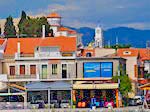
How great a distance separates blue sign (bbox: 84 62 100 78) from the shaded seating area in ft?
10.6

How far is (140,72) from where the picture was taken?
263ft

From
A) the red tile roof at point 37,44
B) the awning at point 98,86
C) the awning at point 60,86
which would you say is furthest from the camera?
the red tile roof at point 37,44

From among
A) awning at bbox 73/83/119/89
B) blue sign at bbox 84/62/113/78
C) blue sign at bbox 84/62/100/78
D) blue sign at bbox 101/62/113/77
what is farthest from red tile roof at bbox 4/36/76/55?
awning at bbox 73/83/119/89

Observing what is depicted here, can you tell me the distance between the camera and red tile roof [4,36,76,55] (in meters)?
64.6

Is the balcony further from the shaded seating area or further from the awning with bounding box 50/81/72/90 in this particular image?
the awning with bounding box 50/81/72/90

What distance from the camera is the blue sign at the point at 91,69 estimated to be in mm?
62188

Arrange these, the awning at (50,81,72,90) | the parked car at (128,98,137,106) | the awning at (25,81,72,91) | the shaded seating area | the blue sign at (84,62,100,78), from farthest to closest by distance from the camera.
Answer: the blue sign at (84,62,100,78) < the parked car at (128,98,137,106) < the awning at (50,81,72,90) < the awning at (25,81,72,91) < the shaded seating area

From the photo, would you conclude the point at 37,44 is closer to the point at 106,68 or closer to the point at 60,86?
the point at 106,68

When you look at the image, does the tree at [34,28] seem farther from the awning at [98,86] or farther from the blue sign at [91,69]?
the awning at [98,86]

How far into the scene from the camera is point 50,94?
59969mm

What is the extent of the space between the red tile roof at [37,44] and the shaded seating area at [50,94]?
16.8 ft

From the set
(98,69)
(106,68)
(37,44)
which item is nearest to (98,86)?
(98,69)

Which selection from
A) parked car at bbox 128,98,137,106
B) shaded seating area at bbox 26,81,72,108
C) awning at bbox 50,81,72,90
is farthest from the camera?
parked car at bbox 128,98,137,106

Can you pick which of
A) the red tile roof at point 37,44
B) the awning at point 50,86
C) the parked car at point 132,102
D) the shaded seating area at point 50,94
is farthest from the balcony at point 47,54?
the parked car at point 132,102
